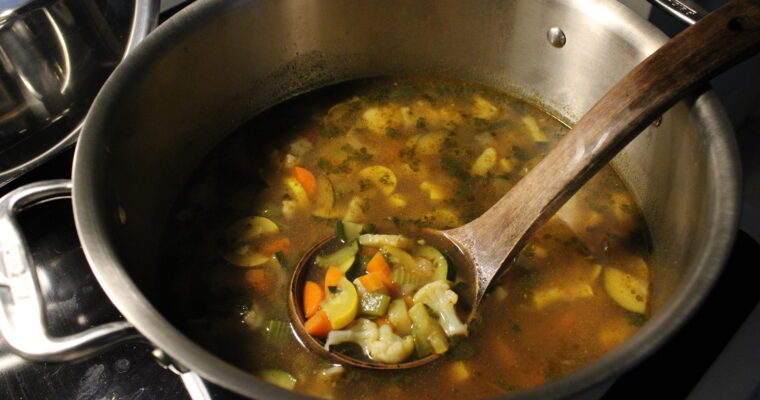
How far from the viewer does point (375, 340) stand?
4.80 ft

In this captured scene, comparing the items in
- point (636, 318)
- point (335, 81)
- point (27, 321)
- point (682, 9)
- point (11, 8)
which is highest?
point (11, 8)

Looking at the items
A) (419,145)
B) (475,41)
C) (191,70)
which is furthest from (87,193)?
(475,41)

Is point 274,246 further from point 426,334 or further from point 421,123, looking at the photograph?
point 421,123

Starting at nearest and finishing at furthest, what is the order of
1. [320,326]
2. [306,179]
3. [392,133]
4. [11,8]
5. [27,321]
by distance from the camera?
[27,321] < [320,326] < [11,8] < [306,179] < [392,133]

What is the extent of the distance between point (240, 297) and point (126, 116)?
20.5 inches

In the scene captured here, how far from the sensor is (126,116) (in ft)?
5.14

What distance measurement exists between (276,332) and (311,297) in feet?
0.38

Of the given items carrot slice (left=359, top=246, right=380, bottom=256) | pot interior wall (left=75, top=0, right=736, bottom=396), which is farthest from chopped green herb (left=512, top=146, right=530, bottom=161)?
carrot slice (left=359, top=246, right=380, bottom=256)

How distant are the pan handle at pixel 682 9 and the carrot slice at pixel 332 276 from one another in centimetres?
100

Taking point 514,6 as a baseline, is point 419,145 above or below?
below

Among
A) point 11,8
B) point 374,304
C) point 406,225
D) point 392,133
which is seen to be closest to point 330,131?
point 392,133

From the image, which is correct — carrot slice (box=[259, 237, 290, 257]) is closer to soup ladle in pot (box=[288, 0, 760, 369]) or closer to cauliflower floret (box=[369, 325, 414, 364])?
soup ladle in pot (box=[288, 0, 760, 369])

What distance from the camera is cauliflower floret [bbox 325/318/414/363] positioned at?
4.71 ft

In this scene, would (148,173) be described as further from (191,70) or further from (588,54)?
(588,54)
